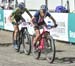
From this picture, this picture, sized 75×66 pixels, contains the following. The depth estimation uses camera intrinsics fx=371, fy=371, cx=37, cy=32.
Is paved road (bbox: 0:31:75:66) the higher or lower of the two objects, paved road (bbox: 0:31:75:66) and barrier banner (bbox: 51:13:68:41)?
the lower

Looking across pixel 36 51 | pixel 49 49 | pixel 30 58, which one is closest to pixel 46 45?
pixel 49 49

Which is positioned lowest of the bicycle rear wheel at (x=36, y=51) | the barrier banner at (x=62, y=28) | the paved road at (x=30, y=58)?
the paved road at (x=30, y=58)

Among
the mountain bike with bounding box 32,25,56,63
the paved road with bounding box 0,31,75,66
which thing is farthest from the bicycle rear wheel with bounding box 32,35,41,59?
the paved road with bounding box 0,31,75,66

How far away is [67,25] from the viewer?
15.9 m

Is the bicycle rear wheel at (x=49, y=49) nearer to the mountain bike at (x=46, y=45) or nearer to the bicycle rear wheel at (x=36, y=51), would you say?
the mountain bike at (x=46, y=45)

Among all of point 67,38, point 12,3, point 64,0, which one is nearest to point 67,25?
point 67,38

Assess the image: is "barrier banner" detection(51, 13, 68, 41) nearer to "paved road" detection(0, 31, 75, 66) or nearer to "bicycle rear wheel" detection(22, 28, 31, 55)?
"paved road" detection(0, 31, 75, 66)

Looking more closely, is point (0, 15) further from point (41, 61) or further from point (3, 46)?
point (41, 61)

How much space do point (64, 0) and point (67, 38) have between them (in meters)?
11.2

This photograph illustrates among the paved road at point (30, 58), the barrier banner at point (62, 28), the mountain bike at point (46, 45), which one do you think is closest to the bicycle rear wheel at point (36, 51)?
the mountain bike at point (46, 45)

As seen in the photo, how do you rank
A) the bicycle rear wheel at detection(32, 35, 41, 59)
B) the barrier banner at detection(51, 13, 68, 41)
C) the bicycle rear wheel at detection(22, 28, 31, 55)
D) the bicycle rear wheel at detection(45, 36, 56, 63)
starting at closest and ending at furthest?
the bicycle rear wheel at detection(45, 36, 56, 63) < the bicycle rear wheel at detection(32, 35, 41, 59) < the bicycle rear wheel at detection(22, 28, 31, 55) < the barrier banner at detection(51, 13, 68, 41)

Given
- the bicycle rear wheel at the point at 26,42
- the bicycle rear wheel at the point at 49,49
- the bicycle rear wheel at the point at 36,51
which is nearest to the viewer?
the bicycle rear wheel at the point at 49,49

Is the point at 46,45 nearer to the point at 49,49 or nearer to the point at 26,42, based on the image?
the point at 49,49

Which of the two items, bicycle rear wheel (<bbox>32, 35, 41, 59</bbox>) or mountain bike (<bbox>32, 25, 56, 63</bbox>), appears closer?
mountain bike (<bbox>32, 25, 56, 63</bbox>)
